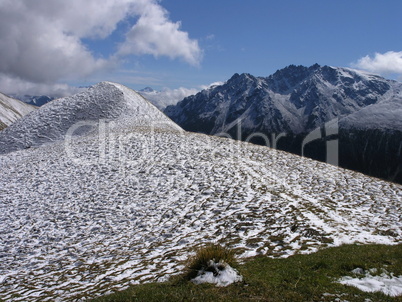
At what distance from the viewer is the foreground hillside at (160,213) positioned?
1245cm

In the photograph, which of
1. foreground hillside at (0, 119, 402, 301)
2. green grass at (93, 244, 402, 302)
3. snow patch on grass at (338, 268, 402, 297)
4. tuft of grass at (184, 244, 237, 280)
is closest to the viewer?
green grass at (93, 244, 402, 302)

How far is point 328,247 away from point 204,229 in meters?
6.04

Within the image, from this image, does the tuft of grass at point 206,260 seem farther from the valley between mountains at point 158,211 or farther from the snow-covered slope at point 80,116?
the snow-covered slope at point 80,116

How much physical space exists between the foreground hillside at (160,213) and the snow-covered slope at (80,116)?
17773 millimetres

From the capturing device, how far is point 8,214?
1903 cm

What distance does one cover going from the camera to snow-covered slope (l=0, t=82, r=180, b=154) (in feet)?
149

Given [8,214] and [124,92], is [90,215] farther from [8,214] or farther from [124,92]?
[124,92]

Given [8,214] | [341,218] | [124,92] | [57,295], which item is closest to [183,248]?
[57,295]

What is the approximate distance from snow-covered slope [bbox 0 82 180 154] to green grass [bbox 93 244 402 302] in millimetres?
38704

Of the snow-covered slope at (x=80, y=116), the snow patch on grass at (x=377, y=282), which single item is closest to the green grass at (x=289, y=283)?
the snow patch on grass at (x=377, y=282)

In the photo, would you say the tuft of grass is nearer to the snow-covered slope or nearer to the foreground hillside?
the foreground hillside

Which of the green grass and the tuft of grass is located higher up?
the tuft of grass

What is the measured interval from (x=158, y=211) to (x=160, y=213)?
332mm

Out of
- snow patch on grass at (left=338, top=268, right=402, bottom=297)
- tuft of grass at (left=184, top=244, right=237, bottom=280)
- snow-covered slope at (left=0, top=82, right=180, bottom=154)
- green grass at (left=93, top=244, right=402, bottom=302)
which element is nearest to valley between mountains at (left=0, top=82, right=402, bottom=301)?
green grass at (left=93, top=244, right=402, bottom=302)
